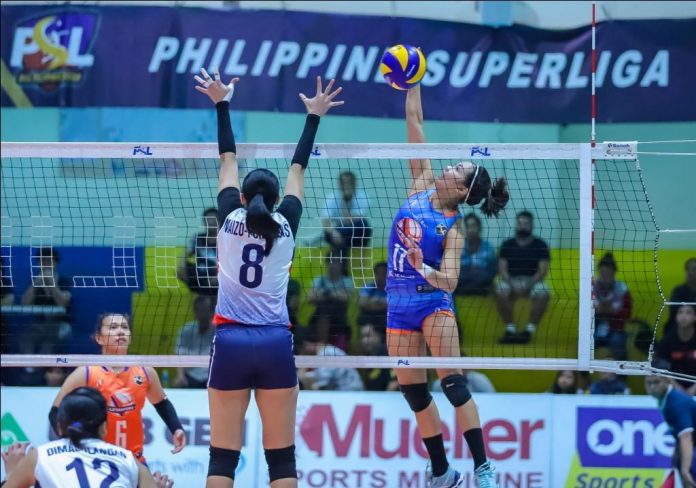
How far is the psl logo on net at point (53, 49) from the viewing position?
1432 centimetres

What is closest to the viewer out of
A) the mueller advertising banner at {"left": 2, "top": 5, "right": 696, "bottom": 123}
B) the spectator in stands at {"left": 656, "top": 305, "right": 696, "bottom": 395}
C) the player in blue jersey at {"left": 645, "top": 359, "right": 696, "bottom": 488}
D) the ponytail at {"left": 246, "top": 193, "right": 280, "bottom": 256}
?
the ponytail at {"left": 246, "top": 193, "right": 280, "bottom": 256}

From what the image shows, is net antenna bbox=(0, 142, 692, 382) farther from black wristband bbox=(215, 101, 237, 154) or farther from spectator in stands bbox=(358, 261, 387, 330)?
black wristband bbox=(215, 101, 237, 154)

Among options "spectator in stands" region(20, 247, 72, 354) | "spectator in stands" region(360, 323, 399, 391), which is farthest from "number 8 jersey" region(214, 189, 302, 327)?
"spectator in stands" region(20, 247, 72, 354)

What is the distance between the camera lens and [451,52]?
14.0 meters

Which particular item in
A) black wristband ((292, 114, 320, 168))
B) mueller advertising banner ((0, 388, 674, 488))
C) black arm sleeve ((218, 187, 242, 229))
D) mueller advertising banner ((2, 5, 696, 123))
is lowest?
mueller advertising banner ((0, 388, 674, 488))

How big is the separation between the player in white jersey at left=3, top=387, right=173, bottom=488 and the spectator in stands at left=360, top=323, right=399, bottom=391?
22.5ft

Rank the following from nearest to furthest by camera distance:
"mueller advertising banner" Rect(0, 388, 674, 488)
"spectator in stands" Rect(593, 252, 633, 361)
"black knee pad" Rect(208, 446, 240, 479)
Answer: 1. "black knee pad" Rect(208, 446, 240, 479)
2. "mueller advertising banner" Rect(0, 388, 674, 488)
3. "spectator in stands" Rect(593, 252, 633, 361)

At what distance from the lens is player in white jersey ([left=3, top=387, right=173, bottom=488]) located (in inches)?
239

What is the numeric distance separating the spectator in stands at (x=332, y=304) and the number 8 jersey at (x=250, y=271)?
5625 mm

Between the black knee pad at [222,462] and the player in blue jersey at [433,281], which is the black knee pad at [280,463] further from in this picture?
the player in blue jersey at [433,281]

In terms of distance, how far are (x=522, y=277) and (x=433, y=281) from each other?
5518mm

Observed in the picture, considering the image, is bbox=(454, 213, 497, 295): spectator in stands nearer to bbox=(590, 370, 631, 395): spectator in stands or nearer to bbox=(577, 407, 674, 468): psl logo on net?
bbox=(590, 370, 631, 395): spectator in stands

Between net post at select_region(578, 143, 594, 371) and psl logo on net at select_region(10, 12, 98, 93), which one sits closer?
net post at select_region(578, 143, 594, 371)

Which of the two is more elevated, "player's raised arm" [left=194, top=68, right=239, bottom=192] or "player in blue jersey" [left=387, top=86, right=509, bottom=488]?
"player's raised arm" [left=194, top=68, right=239, bottom=192]
